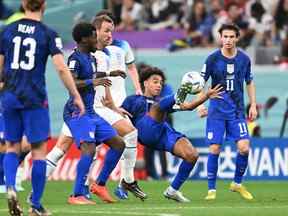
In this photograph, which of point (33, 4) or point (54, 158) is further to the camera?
point (54, 158)

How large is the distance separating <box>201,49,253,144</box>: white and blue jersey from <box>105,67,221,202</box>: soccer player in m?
0.91

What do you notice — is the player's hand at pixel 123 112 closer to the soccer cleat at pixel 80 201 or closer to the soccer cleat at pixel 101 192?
the soccer cleat at pixel 101 192

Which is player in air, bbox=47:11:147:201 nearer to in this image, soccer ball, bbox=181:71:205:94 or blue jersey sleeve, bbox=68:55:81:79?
blue jersey sleeve, bbox=68:55:81:79

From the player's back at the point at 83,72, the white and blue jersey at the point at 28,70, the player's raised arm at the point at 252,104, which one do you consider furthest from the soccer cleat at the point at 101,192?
the white and blue jersey at the point at 28,70

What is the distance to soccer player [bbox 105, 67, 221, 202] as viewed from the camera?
15.8 metres

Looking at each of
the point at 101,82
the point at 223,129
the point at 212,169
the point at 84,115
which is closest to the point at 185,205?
the point at 84,115

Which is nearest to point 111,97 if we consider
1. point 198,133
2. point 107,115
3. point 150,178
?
point 107,115

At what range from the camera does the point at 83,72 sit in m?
15.1

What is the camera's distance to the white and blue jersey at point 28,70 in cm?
1247

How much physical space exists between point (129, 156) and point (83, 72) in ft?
6.41

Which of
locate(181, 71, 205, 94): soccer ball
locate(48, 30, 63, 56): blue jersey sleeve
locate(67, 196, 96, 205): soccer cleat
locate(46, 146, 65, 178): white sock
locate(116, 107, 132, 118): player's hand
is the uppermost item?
locate(48, 30, 63, 56): blue jersey sleeve

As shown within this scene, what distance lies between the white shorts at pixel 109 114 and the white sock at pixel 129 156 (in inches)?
10.9

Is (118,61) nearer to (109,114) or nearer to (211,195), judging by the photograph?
(109,114)

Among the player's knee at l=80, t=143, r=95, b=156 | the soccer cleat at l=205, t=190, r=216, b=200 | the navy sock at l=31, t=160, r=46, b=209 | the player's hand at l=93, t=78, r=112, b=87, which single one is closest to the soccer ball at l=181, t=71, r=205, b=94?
the player's hand at l=93, t=78, r=112, b=87
